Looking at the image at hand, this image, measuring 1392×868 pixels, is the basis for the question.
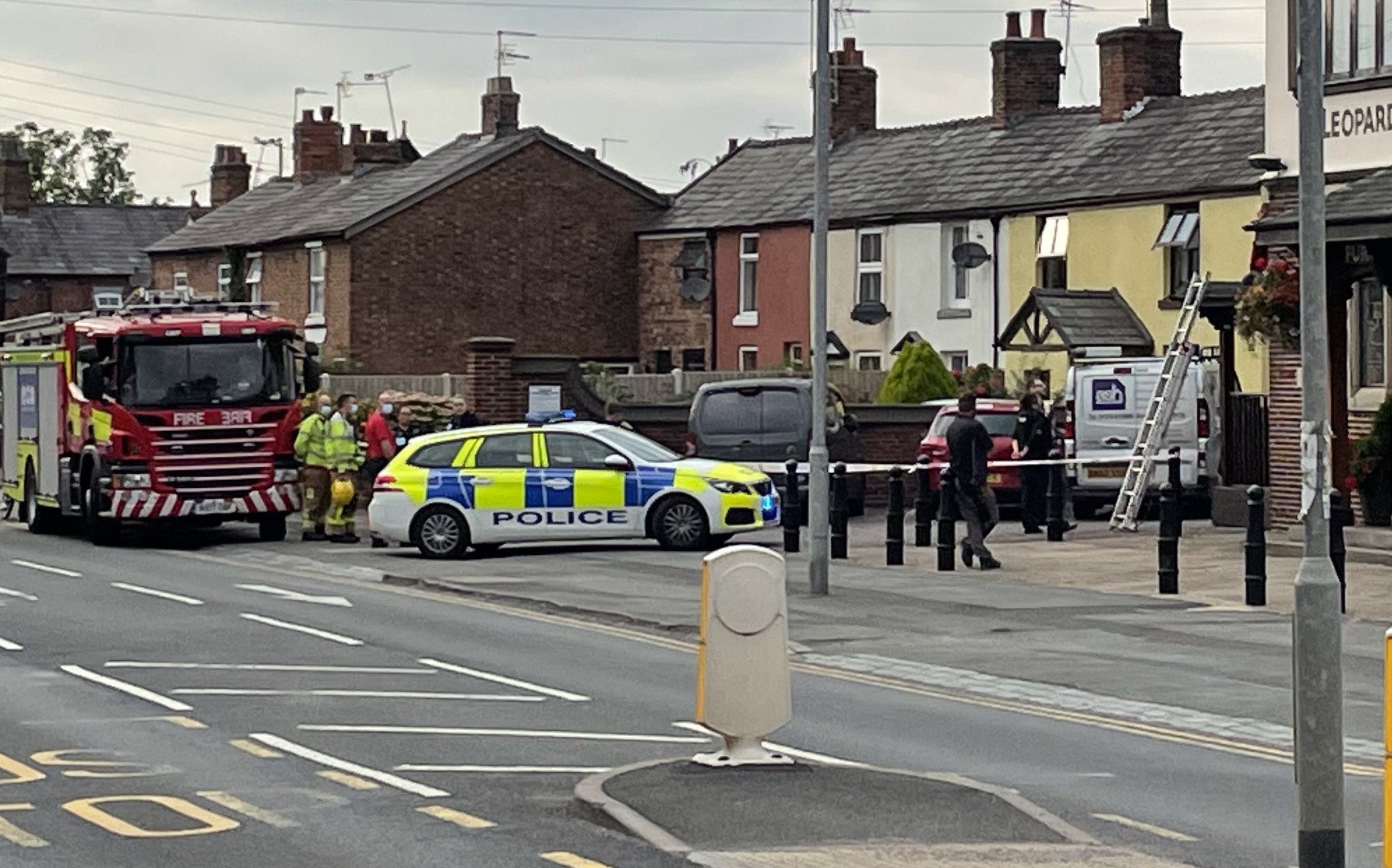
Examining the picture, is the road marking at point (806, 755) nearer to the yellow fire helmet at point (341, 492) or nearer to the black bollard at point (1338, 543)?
the black bollard at point (1338, 543)

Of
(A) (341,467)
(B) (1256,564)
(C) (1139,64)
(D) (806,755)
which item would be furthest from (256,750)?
(C) (1139,64)

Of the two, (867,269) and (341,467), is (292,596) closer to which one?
(341,467)

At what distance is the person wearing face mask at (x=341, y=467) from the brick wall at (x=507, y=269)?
21.1 m

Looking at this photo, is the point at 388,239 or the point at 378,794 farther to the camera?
the point at 388,239

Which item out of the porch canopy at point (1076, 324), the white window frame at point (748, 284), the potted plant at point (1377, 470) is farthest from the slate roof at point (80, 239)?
the potted plant at point (1377, 470)

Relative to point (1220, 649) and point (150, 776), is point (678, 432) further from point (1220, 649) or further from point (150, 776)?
point (150, 776)

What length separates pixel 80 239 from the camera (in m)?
82.5

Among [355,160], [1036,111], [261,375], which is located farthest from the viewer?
[355,160]

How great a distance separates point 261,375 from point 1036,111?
24120 millimetres

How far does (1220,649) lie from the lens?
1825 cm

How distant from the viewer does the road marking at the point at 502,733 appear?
13.4 meters

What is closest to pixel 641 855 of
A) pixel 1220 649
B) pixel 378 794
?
pixel 378 794

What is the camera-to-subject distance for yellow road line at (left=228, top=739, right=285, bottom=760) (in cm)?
1266

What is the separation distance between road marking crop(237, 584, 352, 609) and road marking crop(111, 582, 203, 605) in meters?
0.83
